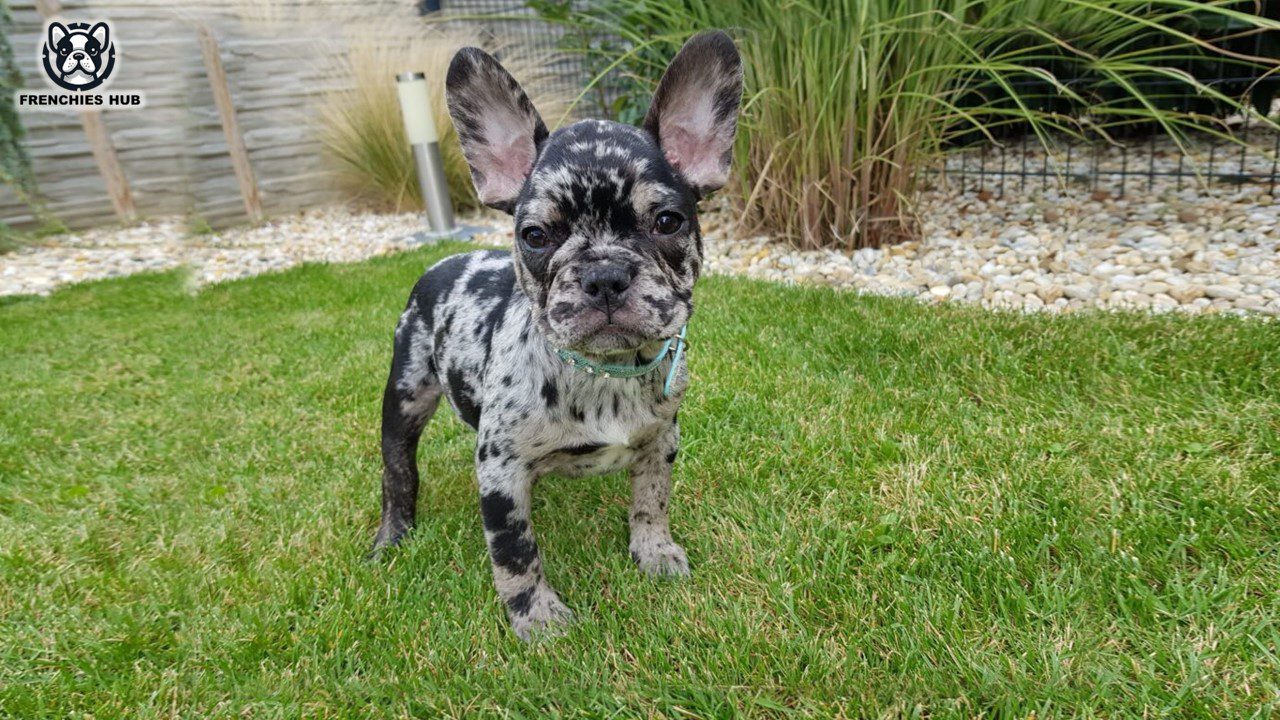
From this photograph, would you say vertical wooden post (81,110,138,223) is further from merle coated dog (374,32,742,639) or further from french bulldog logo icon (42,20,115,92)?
merle coated dog (374,32,742,639)

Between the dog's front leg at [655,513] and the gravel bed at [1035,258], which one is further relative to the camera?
the gravel bed at [1035,258]

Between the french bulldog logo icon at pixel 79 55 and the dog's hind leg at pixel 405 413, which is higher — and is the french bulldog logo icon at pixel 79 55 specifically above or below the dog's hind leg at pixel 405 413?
above

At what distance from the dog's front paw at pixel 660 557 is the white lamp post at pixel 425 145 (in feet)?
24.0

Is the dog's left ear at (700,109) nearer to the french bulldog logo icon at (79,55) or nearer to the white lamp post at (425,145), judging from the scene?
the white lamp post at (425,145)

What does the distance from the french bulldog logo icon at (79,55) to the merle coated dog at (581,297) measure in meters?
8.56

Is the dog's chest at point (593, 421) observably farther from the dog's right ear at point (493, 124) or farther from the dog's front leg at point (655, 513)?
the dog's right ear at point (493, 124)

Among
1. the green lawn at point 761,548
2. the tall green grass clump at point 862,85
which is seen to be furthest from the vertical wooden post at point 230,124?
the green lawn at point 761,548

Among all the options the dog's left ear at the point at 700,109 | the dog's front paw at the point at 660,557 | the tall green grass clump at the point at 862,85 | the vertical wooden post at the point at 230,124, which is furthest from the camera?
the vertical wooden post at the point at 230,124

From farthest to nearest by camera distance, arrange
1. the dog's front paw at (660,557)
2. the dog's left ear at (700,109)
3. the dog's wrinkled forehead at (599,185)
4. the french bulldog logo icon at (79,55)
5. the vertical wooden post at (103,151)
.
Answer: the vertical wooden post at (103,151) → the french bulldog logo icon at (79,55) → the dog's front paw at (660,557) → the dog's left ear at (700,109) → the dog's wrinkled forehead at (599,185)

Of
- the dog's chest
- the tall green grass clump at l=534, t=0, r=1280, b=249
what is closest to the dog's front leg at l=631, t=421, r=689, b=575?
the dog's chest

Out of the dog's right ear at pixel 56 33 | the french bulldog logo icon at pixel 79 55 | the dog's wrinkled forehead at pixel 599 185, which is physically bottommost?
the dog's wrinkled forehead at pixel 599 185

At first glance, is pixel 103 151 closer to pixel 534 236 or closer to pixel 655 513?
pixel 534 236

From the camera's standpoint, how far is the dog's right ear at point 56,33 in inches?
344

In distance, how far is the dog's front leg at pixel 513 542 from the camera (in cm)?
236
